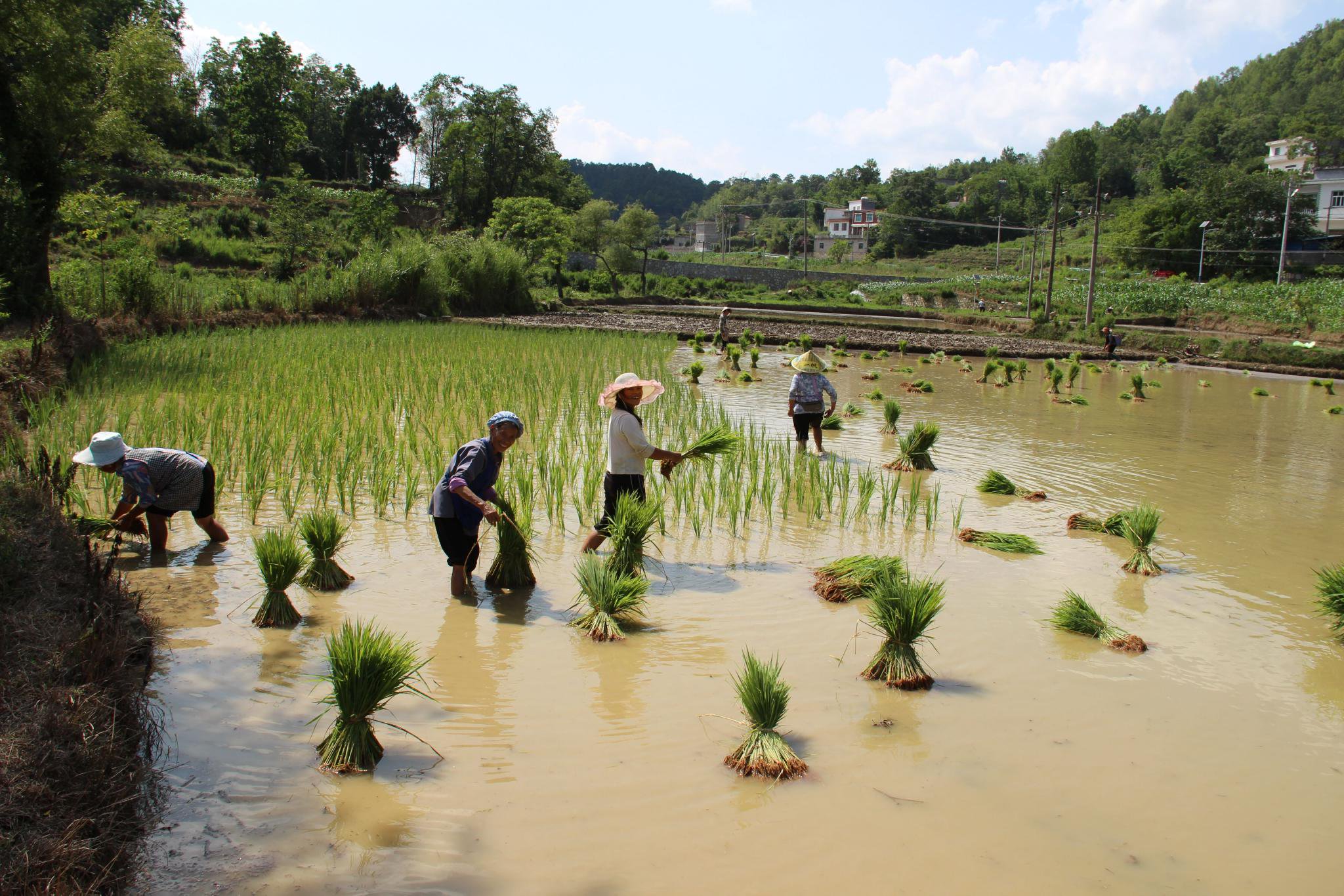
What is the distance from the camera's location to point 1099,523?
700cm

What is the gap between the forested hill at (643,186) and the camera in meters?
175

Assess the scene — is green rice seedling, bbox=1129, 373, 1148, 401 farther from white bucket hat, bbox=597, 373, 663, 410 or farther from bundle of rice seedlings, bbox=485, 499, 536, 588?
bundle of rice seedlings, bbox=485, 499, 536, 588

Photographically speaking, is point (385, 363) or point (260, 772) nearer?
point (260, 772)

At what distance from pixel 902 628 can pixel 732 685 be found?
2.72 ft

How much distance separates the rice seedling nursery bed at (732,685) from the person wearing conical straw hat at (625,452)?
0.46 metres

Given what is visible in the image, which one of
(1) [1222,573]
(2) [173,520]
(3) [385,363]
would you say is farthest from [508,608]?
(3) [385,363]

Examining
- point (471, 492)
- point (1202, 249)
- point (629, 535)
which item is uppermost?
point (1202, 249)

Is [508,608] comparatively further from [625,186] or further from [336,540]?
[625,186]

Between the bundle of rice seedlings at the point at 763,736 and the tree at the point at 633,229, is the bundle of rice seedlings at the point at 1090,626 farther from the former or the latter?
the tree at the point at 633,229

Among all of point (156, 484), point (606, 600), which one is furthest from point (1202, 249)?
point (156, 484)

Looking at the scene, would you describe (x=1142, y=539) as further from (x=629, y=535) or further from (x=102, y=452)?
(x=102, y=452)

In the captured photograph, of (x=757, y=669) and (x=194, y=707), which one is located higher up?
(x=757, y=669)

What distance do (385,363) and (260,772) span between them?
10.4 metres

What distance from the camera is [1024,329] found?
30.6m
